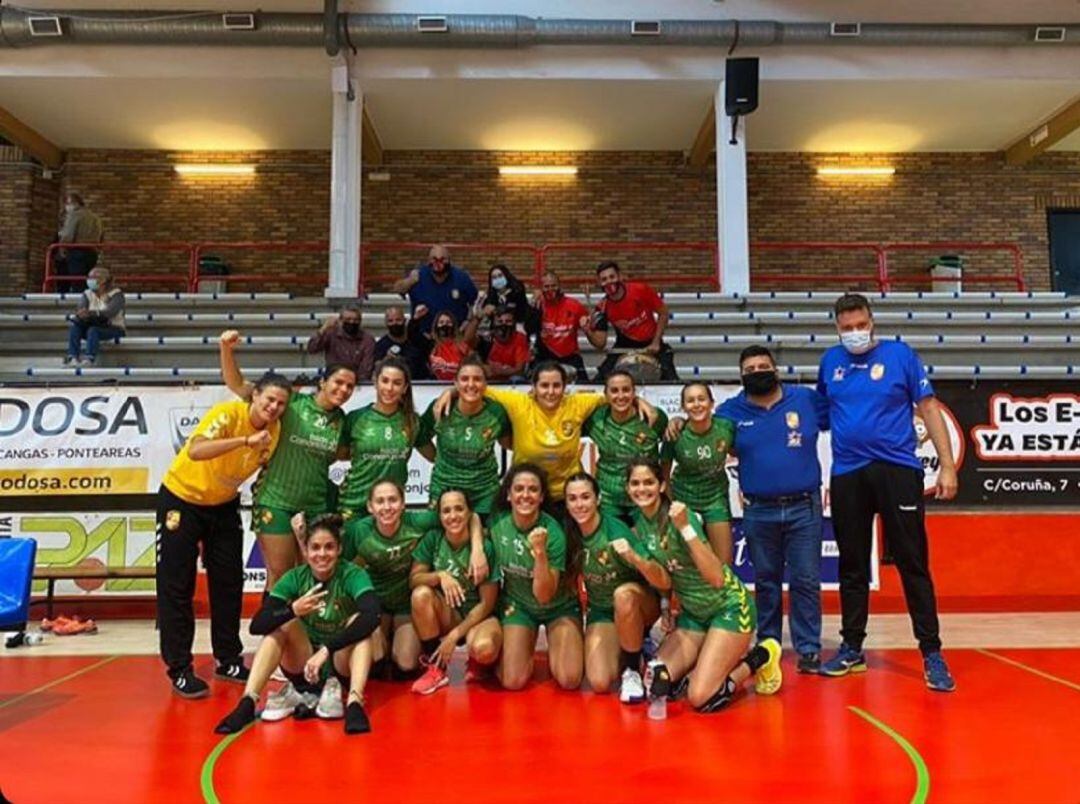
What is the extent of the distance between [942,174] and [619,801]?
47.0 feet

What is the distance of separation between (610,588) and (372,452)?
1599 millimetres

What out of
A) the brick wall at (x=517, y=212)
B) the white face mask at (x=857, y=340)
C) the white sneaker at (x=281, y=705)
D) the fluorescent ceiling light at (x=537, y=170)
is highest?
the fluorescent ceiling light at (x=537, y=170)

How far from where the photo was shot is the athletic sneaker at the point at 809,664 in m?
4.75

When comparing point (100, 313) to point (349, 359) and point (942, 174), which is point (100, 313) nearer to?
point (349, 359)

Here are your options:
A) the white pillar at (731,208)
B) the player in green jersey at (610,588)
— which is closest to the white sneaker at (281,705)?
the player in green jersey at (610,588)

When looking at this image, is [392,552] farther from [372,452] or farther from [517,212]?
[517,212]

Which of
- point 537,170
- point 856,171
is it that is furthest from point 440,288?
point 856,171

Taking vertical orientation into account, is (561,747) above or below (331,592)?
below

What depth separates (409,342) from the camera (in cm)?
809

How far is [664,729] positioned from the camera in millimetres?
3713

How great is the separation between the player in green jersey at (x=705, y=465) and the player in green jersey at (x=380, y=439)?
161 cm

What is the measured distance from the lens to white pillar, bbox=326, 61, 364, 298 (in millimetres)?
10664

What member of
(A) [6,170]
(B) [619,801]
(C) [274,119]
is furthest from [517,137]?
(B) [619,801]

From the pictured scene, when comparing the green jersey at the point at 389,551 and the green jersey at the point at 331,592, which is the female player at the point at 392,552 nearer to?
the green jersey at the point at 389,551
